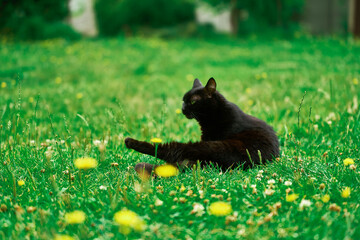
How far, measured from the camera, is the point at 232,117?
2.57 meters

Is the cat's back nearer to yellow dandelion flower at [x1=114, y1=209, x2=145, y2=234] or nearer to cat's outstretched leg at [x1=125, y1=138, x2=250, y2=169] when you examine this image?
cat's outstretched leg at [x1=125, y1=138, x2=250, y2=169]

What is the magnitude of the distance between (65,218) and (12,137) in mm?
1668

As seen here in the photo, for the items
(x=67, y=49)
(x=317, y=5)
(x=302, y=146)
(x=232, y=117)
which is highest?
(x=317, y=5)

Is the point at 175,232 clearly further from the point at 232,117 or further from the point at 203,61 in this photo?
the point at 203,61

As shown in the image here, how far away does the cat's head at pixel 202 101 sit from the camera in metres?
2.62

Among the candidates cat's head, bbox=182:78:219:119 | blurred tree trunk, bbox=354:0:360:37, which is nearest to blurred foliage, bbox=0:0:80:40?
blurred tree trunk, bbox=354:0:360:37

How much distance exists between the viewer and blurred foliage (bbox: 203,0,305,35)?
15.9 metres

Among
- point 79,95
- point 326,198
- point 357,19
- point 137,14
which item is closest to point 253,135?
point 326,198

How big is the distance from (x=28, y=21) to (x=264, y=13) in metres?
10.3

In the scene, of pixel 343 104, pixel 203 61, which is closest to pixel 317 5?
pixel 203 61

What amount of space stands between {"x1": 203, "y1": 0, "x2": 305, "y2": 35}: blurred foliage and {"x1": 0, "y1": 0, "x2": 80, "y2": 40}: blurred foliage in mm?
6909

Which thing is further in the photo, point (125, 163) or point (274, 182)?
point (125, 163)

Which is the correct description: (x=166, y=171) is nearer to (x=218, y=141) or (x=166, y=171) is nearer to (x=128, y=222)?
(x=218, y=141)

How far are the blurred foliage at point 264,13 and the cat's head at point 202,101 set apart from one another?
14.1 meters
